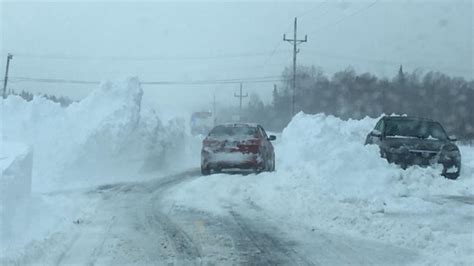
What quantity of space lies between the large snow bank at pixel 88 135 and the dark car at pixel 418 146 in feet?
25.0

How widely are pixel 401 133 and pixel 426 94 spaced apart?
64.2 metres

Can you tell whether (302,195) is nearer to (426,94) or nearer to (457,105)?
(457,105)

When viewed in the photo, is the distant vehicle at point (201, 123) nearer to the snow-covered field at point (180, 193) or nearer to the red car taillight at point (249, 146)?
the snow-covered field at point (180, 193)

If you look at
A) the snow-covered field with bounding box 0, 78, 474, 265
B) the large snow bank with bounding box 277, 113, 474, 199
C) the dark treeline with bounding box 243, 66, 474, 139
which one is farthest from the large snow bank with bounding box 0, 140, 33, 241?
the dark treeline with bounding box 243, 66, 474, 139

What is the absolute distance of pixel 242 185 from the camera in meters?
14.9

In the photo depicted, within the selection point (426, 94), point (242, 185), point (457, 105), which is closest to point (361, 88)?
point (426, 94)

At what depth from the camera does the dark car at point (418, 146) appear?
16391 mm

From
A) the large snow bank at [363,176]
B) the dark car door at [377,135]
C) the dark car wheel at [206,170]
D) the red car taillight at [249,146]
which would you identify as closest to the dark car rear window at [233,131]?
the red car taillight at [249,146]

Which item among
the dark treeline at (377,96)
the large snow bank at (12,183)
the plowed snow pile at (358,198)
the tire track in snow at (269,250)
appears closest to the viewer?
the tire track in snow at (269,250)

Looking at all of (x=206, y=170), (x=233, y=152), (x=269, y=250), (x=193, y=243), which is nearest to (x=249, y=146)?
(x=233, y=152)

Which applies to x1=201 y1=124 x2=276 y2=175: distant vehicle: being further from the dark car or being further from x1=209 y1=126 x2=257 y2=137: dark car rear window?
the dark car

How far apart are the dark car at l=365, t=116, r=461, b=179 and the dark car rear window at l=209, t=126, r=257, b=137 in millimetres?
3330

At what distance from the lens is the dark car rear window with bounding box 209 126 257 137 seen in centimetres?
1802

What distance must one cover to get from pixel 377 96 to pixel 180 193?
70.3 m
